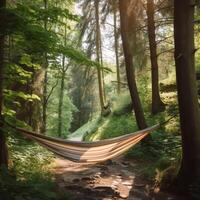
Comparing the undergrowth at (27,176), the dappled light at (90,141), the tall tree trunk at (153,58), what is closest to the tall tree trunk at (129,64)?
the dappled light at (90,141)

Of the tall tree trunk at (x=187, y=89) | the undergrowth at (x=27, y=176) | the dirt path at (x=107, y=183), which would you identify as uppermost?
the tall tree trunk at (x=187, y=89)

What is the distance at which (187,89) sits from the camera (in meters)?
5.00

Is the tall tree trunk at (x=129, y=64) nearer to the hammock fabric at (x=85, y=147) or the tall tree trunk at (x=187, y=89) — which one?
the hammock fabric at (x=85, y=147)

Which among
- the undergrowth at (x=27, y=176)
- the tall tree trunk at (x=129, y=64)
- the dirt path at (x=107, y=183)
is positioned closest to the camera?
the undergrowth at (x=27, y=176)

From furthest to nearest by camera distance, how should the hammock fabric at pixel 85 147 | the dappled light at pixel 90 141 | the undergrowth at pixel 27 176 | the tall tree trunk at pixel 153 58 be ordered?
the tall tree trunk at pixel 153 58, the hammock fabric at pixel 85 147, the dappled light at pixel 90 141, the undergrowth at pixel 27 176

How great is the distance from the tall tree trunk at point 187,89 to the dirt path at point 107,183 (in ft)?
1.92

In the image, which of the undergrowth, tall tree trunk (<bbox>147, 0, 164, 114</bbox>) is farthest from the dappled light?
tall tree trunk (<bbox>147, 0, 164, 114</bbox>)

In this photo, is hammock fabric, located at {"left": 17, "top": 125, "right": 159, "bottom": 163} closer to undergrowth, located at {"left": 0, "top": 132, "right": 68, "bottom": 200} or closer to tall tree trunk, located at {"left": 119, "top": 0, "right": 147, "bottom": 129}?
undergrowth, located at {"left": 0, "top": 132, "right": 68, "bottom": 200}

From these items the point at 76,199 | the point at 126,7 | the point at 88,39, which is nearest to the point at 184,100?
the point at 76,199

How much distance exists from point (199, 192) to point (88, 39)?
12.3 meters

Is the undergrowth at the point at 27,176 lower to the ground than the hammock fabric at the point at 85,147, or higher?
lower

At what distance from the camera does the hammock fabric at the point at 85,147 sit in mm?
4718

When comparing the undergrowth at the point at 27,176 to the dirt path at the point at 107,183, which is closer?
the undergrowth at the point at 27,176

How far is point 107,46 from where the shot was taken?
18.0 m
